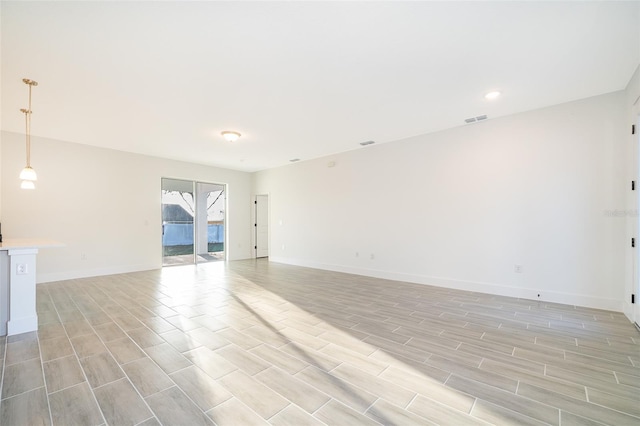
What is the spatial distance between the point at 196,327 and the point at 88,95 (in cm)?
330

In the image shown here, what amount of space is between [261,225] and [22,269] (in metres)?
6.54

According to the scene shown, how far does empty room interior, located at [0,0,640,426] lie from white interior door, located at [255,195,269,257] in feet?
8.79

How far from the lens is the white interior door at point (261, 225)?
9.32 metres

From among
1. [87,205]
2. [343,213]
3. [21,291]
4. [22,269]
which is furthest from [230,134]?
[87,205]

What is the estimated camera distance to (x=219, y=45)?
253 cm

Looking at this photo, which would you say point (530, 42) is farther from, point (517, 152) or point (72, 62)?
point (72, 62)

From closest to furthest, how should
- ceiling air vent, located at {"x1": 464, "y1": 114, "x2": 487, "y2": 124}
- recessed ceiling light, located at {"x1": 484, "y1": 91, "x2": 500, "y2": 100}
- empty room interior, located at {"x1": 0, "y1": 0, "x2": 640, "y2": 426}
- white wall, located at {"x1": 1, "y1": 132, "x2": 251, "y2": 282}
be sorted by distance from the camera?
1. empty room interior, located at {"x1": 0, "y1": 0, "x2": 640, "y2": 426}
2. recessed ceiling light, located at {"x1": 484, "y1": 91, "x2": 500, "y2": 100}
3. ceiling air vent, located at {"x1": 464, "y1": 114, "x2": 487, "y2": 124}
4. white wall, located at {"x1": 1, "y1": 132, "x2": 251, "y2": 282}

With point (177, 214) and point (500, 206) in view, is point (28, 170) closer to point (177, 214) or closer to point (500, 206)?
point (177, 214)

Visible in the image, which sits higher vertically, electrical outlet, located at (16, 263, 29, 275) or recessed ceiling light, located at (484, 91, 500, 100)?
recessed ceiling light, located at (484, 91, 500, 100)

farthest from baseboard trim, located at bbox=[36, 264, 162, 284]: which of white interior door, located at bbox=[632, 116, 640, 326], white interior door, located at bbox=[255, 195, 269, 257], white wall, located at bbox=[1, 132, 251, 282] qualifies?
white interior door, located at bbox=[632, 116, 640, 326]

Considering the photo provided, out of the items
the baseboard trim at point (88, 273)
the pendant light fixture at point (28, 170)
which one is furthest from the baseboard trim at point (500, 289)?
the pendant light fixture at point (28, 170)

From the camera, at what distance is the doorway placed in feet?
25.0

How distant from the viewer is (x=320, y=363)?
2320mm

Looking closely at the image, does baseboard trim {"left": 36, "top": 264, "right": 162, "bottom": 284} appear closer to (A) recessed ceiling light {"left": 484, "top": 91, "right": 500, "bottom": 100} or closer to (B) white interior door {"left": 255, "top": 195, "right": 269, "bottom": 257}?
(B) white interior door {"left": 255, "top": 195, "right": 269, "bottom": 257}
